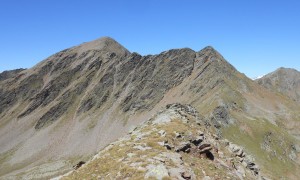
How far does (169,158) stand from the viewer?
29.2m

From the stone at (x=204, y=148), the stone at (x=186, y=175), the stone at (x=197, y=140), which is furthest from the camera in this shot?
the stone at (x=197, y=140)

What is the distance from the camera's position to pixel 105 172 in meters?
27.5

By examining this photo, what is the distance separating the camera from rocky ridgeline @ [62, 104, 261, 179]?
86.8 feet

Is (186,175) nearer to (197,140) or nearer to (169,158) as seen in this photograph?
(169,158)

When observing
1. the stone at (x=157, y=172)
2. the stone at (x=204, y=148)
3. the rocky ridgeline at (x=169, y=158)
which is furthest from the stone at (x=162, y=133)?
the stone at (x=157, y=172)

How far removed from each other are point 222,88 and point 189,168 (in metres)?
136

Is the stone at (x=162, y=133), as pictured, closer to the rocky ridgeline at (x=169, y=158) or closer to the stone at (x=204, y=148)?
the rocky ridgeline at (x=169, y=158)

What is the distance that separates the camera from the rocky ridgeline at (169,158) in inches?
1041

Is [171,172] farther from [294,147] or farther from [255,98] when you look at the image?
[255,98]

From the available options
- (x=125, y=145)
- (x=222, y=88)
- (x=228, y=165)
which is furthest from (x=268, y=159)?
(x=125, y=145)

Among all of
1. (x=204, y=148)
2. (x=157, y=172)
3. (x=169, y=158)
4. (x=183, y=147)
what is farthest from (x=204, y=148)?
(x=157, y=172)

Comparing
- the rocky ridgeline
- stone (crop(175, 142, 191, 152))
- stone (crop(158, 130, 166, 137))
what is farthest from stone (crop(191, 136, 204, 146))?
stone (crop(158, 130, 166, 137))

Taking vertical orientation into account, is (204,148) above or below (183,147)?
below

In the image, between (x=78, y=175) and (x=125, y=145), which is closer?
(x=78, y=175)
